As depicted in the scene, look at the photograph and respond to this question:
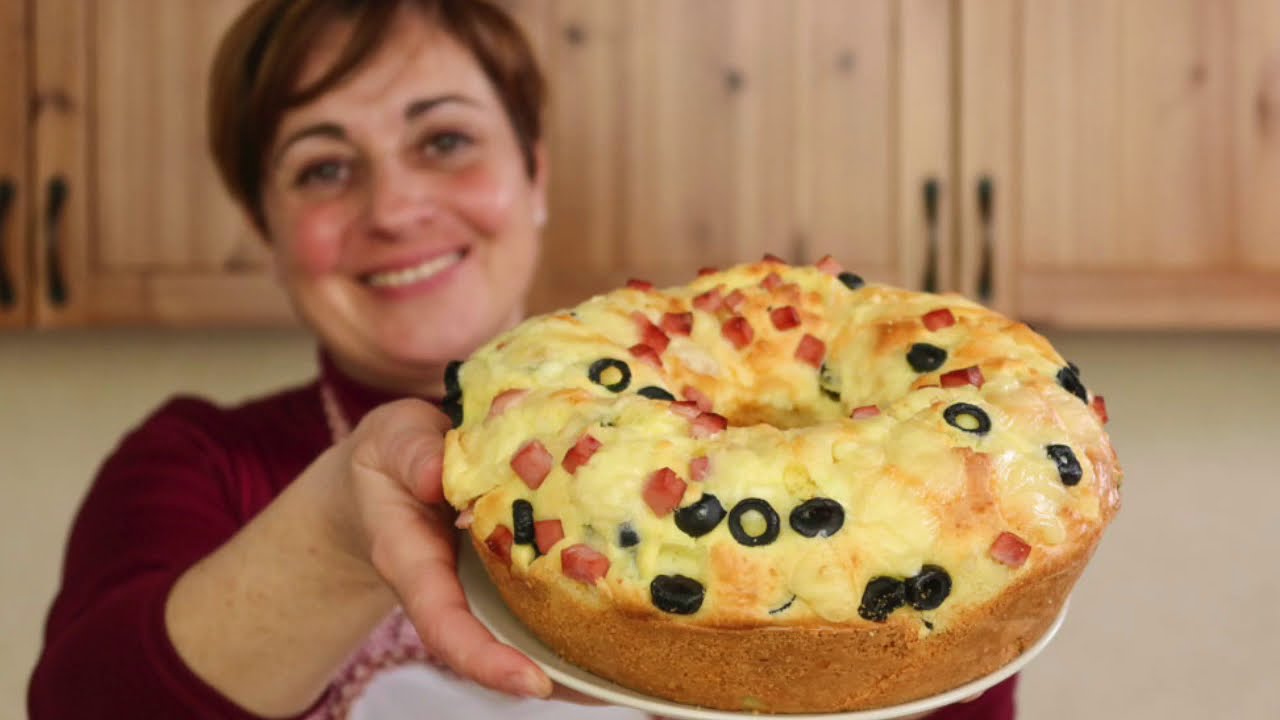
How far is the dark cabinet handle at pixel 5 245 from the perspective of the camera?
201 centimetres

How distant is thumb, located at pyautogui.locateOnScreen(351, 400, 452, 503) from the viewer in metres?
0.80

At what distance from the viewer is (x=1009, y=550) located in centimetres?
68

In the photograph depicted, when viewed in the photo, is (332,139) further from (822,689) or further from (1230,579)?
(1230,579)

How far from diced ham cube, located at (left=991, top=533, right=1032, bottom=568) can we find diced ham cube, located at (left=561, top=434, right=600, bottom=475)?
271 mm

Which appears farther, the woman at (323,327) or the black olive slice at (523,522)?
the woman at (323,327)

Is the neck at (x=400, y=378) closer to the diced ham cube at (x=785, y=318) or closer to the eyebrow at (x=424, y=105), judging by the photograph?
the eyebrow at (x=424, y=105)

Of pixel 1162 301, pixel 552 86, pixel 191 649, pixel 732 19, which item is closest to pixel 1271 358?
pixel 1162 301

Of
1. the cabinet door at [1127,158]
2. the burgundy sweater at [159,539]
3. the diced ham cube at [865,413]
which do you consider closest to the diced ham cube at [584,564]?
the diced ham cube at [865,413]

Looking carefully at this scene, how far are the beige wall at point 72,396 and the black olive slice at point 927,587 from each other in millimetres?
2075

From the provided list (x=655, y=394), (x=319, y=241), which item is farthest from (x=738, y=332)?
(x=319, y=241)

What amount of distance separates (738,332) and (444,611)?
1.16 feet

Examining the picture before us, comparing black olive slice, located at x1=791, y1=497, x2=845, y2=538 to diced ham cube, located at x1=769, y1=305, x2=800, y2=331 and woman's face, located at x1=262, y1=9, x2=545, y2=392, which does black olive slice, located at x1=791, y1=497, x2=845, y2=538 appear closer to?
diced ham cube, located at x1=769, y1=305, x2=800, y2=331

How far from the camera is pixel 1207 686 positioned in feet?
8.01

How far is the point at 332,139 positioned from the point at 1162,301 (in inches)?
59.5
